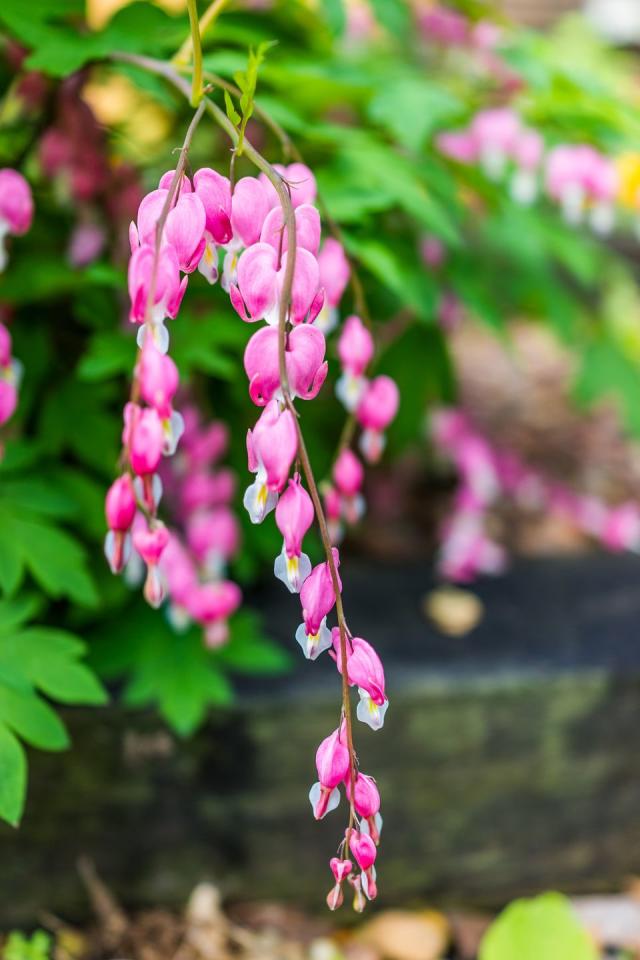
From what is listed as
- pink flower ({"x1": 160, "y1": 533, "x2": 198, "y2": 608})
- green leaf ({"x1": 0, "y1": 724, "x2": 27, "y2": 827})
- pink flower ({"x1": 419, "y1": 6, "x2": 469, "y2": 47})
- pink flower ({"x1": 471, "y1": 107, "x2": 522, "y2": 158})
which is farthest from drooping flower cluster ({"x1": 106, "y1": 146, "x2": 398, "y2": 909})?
pink flower ({"x1": 419, "y1": 6, "x2": 469, "y2": 47})

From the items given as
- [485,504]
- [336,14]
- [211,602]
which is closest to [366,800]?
[211,602]

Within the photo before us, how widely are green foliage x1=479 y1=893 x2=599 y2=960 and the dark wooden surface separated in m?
0.34

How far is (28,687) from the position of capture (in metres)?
1.12

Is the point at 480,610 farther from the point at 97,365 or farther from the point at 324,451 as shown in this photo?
the point at 97,365

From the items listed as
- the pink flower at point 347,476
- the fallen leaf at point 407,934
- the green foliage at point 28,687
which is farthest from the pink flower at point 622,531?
the green foliage at point 28,687

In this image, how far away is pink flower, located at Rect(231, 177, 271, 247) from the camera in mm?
755

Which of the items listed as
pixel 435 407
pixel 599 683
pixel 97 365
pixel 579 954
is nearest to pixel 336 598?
pixel 97 365

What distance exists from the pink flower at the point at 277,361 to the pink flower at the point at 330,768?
0.26m

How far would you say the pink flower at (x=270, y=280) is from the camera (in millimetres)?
712

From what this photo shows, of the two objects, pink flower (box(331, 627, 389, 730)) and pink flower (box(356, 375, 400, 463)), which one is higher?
pink flower (box(356, 375, 400, 463))

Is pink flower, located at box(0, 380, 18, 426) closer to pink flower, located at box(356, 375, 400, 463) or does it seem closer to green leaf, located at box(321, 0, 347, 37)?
pink flower, located at box(356, 375, 400, 463)

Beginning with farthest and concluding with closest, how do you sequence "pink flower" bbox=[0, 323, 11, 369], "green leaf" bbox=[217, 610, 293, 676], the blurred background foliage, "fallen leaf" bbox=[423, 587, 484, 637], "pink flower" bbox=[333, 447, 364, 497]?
1. "fallen leaf" bbox=[423, 587, 484, 637]
2. "green leaf" bbox=[217, 610, 293, 676]
3. the blurred background foliage
4. "pink flower" bbox=[333, 447, 364, 497]
5. "pink flower" bbox=[0, 323, 11, 369]

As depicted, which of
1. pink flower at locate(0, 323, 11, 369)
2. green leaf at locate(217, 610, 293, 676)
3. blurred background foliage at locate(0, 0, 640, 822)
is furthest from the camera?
green leaf at locate(217, 610, 293, 676)

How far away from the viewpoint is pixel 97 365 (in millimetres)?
1243
